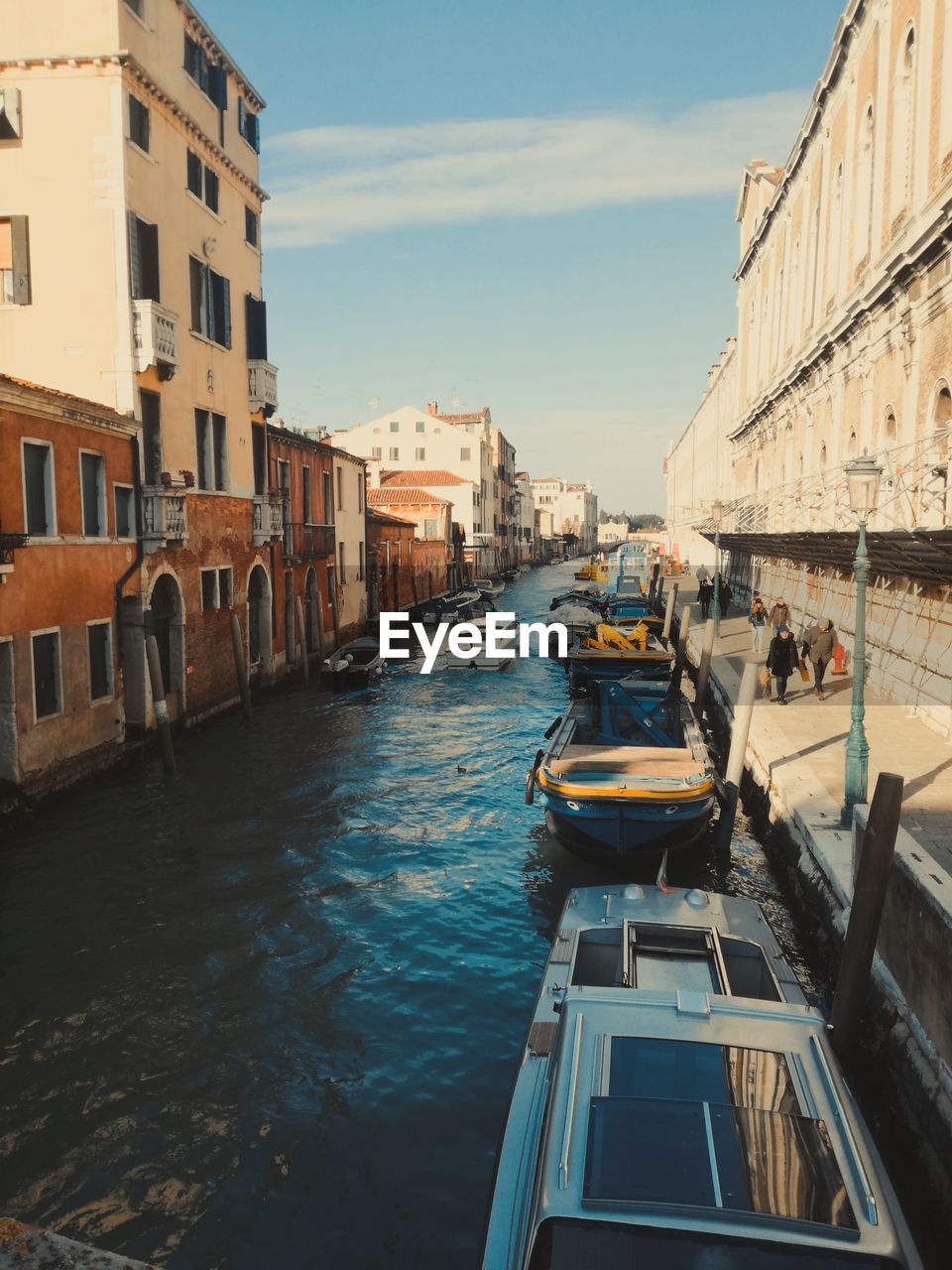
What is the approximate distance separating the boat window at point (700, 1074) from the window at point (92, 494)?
37.3 ft

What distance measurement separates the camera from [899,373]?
1588 cm

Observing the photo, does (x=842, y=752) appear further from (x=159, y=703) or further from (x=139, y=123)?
(x=139, y=123)

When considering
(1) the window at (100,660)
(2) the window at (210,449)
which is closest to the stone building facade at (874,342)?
(1) the window at (100,660)

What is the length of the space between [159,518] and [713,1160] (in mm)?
13690

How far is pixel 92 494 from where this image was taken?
45.7 ft

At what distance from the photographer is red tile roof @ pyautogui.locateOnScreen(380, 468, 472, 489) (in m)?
58.6

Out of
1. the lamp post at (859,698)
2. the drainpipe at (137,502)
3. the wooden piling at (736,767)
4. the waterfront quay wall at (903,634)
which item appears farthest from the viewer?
the drainpipe at (137,502)

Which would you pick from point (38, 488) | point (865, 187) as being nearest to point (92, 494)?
point (38, 488)

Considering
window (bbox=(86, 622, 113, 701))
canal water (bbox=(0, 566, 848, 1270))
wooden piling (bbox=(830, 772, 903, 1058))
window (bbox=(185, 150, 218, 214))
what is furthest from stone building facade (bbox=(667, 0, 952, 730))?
window (bbox=(185, 150, 218, 214))

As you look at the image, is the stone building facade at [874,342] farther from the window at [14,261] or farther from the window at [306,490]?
the window at [14,261]

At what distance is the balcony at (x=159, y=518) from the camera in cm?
1527

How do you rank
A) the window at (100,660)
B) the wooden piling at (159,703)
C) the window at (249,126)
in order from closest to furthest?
the window at (100,660) → the wooden piling at (159,703) → the window at (249,126)

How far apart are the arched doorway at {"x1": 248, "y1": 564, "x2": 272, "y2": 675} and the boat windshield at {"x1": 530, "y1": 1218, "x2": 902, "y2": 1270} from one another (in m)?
18.4

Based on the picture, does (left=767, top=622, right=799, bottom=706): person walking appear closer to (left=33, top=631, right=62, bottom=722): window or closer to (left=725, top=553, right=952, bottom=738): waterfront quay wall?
(left=725, top=553, right=952, bottom=738): waterfront quay wall
